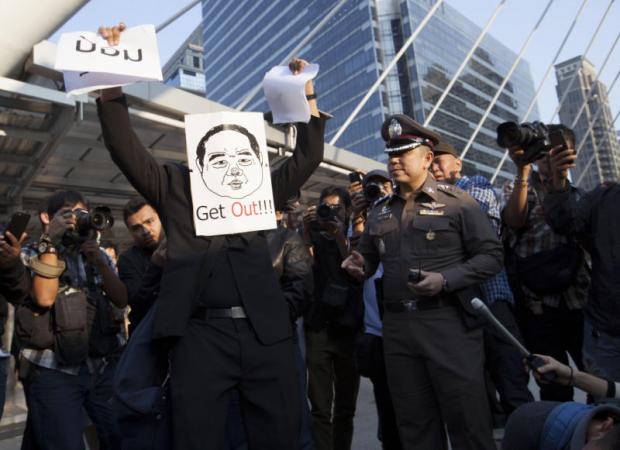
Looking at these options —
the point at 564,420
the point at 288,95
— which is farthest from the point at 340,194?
the point at 564,420

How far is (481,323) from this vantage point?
2.39 meters

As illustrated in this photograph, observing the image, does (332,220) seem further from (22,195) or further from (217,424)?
(22,195)

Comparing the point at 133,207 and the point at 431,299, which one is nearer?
the point at 431,299

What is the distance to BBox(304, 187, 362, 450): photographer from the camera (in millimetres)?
3285

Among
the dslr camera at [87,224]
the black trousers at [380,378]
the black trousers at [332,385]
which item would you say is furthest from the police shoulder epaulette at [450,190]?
the dslr camera at [87,224]

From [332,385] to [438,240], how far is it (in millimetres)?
1468

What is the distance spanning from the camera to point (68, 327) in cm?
273

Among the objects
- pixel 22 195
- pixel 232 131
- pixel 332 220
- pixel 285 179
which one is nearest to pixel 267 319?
pixel 285 179

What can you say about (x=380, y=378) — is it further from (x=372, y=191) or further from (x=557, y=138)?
(x=557, y=138)

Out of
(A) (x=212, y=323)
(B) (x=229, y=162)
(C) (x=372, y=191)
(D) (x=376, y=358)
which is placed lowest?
(D) (x=376, y=358)

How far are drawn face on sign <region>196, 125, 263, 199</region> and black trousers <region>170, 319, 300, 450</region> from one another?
1.65 ft

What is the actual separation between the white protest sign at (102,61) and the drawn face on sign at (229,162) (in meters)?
0.32

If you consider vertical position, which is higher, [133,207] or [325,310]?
[133,207]

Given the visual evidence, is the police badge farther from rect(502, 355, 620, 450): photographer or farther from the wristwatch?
the wristwatch
